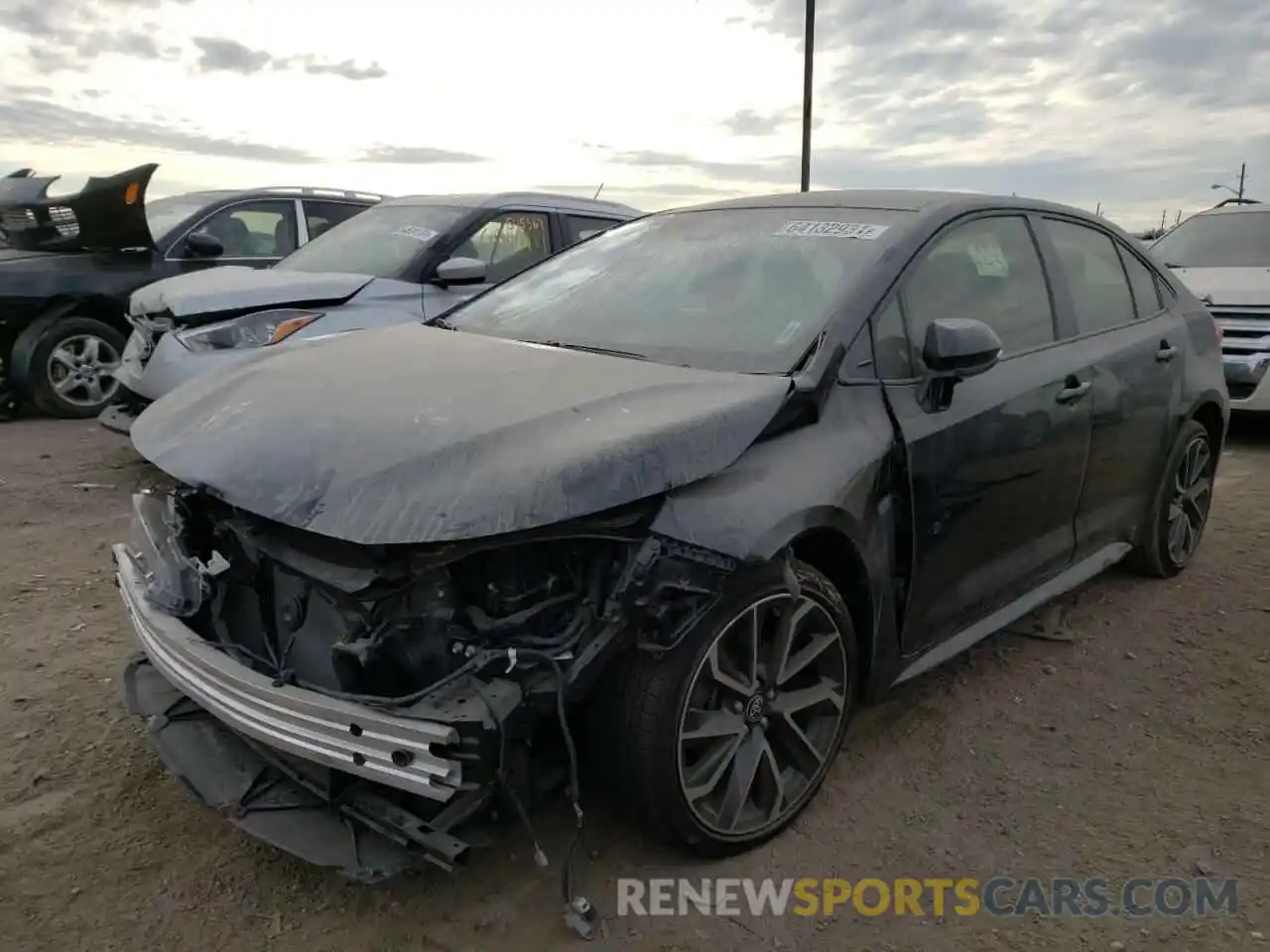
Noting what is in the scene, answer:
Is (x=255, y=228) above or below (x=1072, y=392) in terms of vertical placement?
above

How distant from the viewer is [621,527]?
2.32m

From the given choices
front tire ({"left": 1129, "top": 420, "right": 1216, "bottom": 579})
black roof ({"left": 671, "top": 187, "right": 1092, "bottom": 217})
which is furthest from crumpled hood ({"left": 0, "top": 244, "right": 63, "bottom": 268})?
front tire ({"left": 1129, "top": 420, "right": 1216, "bottom": 579})

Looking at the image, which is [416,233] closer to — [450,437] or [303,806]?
[450,437]

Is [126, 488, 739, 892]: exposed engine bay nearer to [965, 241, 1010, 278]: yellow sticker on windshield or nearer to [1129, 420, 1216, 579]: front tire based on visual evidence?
[965, 241, 1010, 278]: yellow sticker on windshield

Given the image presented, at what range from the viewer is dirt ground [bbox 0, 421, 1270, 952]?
243cm

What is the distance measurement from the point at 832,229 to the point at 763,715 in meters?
1.61

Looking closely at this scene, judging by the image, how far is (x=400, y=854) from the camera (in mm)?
2242

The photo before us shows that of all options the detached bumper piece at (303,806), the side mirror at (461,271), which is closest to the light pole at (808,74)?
the side mirror at (461,271)

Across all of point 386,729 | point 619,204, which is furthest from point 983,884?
point 619,204

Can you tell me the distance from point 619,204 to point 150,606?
5775 mm

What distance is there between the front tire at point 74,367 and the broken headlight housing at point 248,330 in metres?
2.56

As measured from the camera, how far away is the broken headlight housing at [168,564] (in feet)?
8.61

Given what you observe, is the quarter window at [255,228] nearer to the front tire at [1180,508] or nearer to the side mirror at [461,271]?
the side mirror at [461,271]

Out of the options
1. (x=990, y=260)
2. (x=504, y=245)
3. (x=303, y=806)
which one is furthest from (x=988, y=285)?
(x=504, y=245)
